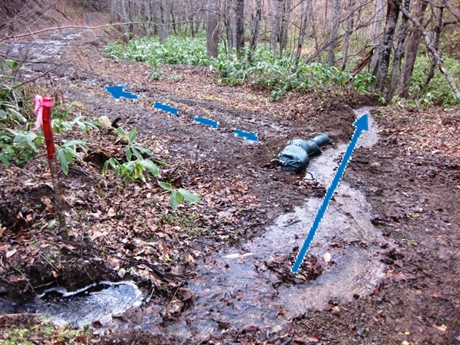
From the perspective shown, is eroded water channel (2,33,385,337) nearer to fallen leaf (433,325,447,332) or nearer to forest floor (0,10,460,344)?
forest floor (0,10,460,344)

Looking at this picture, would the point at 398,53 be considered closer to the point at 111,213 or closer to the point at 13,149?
the point at 111,213

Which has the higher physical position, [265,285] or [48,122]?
[48,122]

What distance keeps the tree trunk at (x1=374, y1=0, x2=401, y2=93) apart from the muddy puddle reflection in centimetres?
715

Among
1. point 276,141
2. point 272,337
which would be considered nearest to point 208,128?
point 276,141

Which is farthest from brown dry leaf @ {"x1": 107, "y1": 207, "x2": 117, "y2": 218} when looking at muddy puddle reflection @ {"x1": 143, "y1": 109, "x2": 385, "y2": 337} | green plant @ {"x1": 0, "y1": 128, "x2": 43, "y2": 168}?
muddy puddle reflection @ {"x1": 143, "y1": 109, "x2": 385, "y2": 337}

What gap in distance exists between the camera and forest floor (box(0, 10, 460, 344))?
10.4 ft

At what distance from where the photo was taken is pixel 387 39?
10539 mm

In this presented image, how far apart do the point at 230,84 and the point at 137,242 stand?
8.93 meters

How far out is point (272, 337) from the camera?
3033 mm

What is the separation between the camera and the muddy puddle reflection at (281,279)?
3260mm

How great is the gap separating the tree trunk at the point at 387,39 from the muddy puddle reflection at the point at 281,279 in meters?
7.15

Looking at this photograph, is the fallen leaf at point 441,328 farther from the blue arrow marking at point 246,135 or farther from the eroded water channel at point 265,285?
the blue arrow marking at point 246,135

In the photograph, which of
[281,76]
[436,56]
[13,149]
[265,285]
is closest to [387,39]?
[436,56]

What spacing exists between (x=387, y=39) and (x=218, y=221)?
27.9ft
